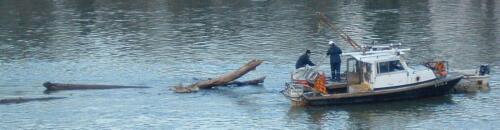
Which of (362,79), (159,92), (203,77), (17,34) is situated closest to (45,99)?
(159,92)

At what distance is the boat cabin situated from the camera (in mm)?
27375

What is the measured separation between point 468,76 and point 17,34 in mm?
21847

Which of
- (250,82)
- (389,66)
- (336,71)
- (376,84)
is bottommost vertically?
(250,82)

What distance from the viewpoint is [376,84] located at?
2745 cm

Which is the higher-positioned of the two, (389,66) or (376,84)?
(389,66)

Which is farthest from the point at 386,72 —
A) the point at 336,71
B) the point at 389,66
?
the point at 336,71

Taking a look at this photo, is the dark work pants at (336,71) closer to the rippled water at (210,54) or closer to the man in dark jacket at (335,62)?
the man in dark jacket at (335,62)

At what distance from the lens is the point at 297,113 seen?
27.1 metres

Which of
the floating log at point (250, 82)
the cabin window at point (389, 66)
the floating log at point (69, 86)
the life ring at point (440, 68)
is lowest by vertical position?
the floating log at point (250, 82)

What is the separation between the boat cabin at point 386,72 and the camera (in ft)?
89.8

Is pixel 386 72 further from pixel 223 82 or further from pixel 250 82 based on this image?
pixel 223 82

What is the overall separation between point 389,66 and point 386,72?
16 cm

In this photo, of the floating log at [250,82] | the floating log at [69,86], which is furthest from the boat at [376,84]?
the floating log at [69,86]

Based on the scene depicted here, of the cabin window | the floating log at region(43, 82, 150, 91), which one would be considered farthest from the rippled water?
the cabin window
